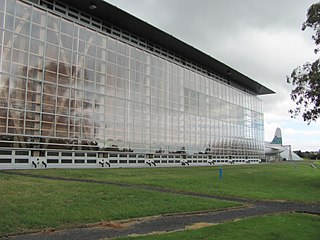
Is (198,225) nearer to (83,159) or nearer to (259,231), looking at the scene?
(259,231)

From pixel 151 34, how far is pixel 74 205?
35.7 meters

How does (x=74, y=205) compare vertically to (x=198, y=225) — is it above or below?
above

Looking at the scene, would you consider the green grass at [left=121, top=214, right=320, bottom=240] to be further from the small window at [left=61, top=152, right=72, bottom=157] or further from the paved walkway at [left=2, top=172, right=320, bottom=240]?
the small window at [left=61, top=152, right=72, bottom=157]

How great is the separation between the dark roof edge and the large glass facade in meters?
1.78

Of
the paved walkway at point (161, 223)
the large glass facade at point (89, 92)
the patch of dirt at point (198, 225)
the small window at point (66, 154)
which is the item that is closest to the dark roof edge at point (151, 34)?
the large glass facade at point (89, 92)

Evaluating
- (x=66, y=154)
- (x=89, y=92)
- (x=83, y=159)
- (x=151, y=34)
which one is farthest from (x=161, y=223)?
(x=151, y=34)

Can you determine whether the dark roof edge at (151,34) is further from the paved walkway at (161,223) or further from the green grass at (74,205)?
the paved walkway at (161,223)

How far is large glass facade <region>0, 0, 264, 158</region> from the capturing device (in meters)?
29.9

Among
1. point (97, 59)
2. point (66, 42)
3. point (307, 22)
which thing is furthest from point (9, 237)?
point (97, 59)

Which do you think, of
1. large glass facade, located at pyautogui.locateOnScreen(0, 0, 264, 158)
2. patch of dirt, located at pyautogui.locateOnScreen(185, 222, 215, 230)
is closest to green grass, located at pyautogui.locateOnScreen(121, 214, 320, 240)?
A: patch of dirt, located at pyautogui.locateOnScreen(185, 222, 215, 230)

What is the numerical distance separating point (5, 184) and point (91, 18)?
1035 inches

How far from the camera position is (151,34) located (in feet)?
149

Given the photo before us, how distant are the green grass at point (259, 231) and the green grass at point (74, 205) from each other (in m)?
2.49

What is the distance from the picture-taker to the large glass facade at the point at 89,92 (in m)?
29.9
